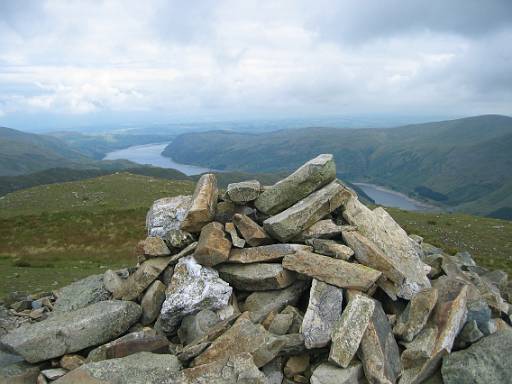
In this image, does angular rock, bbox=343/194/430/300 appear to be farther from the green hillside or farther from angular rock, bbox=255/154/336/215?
the green hillside

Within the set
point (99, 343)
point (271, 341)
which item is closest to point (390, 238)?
point (271, 341)

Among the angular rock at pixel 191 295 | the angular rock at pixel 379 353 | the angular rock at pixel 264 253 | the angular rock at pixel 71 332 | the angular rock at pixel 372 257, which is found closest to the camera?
the angular rock at pixel 379 353

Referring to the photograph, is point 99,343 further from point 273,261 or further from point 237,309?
point 273,261

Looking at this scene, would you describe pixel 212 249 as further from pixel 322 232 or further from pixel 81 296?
pixel 81 296

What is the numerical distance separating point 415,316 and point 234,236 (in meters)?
7.18

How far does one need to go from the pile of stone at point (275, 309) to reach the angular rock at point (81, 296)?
69 millimetres

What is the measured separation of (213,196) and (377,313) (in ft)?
27.8

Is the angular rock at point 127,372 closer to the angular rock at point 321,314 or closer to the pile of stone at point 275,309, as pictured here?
the pile of stone at point 275,309

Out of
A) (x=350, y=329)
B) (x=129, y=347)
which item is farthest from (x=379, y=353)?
(x=129, y=347)

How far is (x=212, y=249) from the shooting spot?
1555cm

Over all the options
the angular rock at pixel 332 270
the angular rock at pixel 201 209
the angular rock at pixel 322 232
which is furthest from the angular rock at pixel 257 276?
the angular rock at pixel 201 209

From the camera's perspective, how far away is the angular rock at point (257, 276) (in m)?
15.1

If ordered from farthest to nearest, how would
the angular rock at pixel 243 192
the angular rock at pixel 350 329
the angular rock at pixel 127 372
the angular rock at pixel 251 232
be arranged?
the angular rock at pixel 243 192 < the angular rock at pixel 251 232 < the angular rock at pixel 350 329 < the angular rock at pixel 127 372

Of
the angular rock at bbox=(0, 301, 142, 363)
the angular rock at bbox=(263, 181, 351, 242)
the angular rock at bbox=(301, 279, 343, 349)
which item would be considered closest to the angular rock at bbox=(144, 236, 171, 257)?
the angular rock at bbox=(0, 301, 142, 363)
